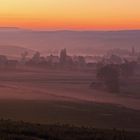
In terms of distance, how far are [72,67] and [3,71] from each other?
21.7 meters

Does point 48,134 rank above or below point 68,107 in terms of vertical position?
above

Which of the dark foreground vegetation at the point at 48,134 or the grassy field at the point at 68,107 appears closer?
the dark foreground vegetation at the point at 48,134

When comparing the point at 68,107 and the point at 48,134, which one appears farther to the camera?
the point at 68,107

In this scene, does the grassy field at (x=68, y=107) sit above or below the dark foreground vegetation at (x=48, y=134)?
below

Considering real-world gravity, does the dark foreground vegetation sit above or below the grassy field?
above

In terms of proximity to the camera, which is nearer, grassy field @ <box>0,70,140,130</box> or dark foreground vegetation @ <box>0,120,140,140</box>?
dark foreground vegetation @ <box>0,120,140,140</box>

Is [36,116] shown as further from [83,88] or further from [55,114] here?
[83,88]

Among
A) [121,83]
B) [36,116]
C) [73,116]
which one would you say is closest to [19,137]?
[36,116]

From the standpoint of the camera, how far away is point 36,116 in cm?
3722

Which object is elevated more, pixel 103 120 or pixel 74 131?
pixel 74 131

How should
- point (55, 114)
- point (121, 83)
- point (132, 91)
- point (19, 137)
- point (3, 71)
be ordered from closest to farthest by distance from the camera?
point (19, 137) < point (55, 114) < point (132, 91) < point (121, 83) < point (3, 71)

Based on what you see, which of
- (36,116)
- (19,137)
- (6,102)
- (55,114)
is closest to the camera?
(19,137)

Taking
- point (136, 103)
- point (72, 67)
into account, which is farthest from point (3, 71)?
point (136, 103)

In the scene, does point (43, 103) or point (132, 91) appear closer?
point (43, 103)
